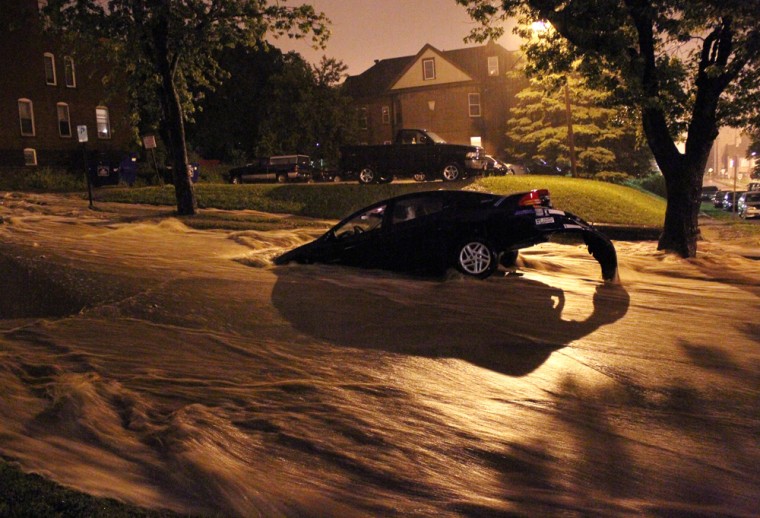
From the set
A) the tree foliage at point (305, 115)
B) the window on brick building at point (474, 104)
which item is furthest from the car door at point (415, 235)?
the window on brick building at point (474, 104)

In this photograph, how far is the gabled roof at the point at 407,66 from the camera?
198ft

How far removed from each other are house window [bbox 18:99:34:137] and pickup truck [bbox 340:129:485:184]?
74.9ft

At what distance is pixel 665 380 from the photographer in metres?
6.61

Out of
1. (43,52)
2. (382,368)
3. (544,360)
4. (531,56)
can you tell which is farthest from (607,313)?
(43,52)

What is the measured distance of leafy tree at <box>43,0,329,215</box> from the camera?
63.7ft

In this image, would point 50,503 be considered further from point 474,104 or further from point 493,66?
point 493,66

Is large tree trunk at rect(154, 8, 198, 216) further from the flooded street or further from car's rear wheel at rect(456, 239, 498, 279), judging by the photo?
car's rear wheel at rect(456, 239, 498, 279)

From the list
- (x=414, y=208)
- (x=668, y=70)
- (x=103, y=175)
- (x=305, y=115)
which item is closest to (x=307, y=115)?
(x=305, y=115)

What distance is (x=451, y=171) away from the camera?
27.1m

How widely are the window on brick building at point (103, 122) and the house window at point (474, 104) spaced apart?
2756 cm

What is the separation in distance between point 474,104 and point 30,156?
1301 inches

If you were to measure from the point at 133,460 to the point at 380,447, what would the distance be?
5.16ft

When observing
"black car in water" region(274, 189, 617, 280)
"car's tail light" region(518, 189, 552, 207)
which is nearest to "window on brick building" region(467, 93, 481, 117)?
"black car in water" region(274, 189, 617, 280)

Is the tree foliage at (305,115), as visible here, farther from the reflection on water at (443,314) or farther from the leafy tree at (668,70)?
the reflection on water at (443,314)
